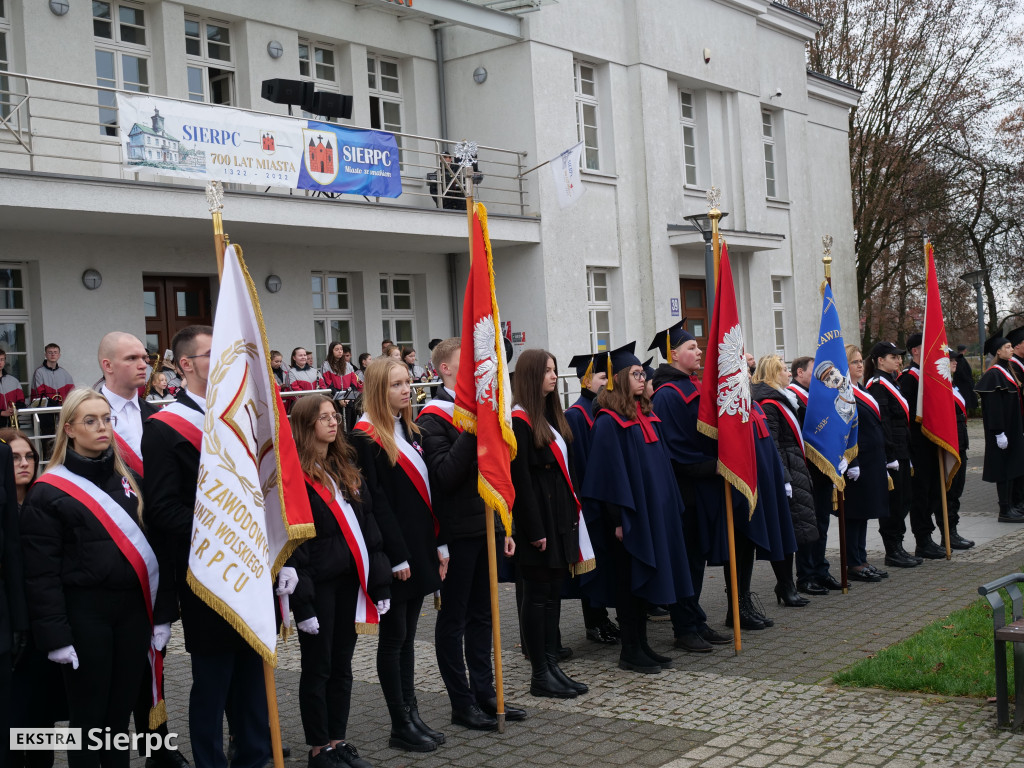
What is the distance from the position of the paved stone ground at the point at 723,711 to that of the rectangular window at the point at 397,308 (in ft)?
38.8

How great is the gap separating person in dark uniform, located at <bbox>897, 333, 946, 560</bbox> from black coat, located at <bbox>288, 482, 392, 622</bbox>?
22.3 ft

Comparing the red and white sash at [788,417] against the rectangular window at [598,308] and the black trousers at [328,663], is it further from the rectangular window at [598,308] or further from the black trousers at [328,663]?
the rectangular window at [598,308]

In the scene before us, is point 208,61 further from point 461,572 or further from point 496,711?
point 496,711

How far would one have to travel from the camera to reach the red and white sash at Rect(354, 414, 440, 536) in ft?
18.9

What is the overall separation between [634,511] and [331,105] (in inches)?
439

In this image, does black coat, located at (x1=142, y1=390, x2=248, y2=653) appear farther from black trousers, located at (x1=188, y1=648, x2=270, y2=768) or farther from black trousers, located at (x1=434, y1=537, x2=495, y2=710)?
black trousers, located at (x1=434, y1=537, x2=495, y2=710)

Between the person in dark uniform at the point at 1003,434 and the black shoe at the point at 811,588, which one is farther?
the person in dark uniform at the point at 1003,434

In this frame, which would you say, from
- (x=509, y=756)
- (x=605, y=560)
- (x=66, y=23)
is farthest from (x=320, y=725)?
(x=66, y=23)

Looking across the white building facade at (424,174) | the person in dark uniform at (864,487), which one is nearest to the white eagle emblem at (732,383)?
the person in dark uniform at (864,487)

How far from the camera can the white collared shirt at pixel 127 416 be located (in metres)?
5.73

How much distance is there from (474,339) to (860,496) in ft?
16.7

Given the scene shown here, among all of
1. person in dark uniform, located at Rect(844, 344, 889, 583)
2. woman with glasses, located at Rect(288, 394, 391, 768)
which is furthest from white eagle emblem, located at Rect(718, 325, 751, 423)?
woman with glasses, located at Rect(288, 394, 391, 768)

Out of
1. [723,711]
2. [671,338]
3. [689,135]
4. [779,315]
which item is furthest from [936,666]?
[779,315]

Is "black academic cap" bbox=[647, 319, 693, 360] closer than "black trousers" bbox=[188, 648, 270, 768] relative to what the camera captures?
No
